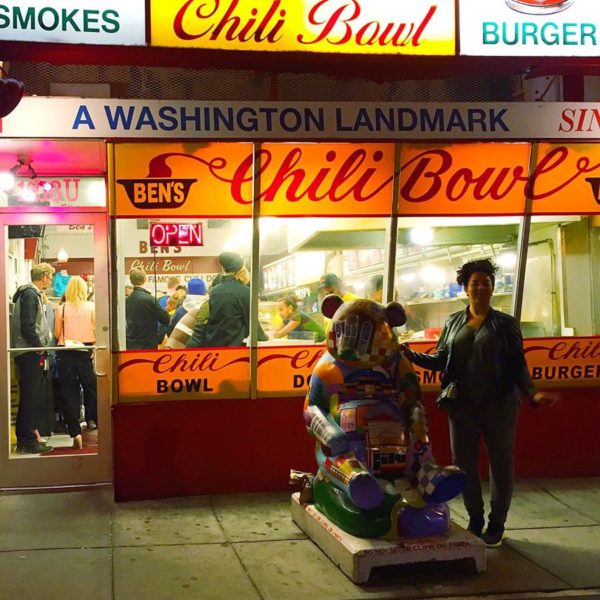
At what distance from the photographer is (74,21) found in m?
6.87

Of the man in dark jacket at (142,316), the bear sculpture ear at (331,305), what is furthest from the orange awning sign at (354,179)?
the bear sculpture ear at (331,305)

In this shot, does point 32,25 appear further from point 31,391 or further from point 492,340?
point 492,340

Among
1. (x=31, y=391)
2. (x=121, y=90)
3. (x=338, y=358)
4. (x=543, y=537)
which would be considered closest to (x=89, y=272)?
(x=31, y=391)

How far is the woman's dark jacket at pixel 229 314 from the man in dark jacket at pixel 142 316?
1.37ft

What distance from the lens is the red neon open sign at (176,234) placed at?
7336 mm

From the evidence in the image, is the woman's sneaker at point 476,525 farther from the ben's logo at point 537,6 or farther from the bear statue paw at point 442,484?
the ben's logo at point 537,6

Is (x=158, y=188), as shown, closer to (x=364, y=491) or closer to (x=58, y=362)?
(x=58, y=362)

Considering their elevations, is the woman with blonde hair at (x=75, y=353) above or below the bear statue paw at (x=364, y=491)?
above

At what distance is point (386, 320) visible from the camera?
19.4 feet

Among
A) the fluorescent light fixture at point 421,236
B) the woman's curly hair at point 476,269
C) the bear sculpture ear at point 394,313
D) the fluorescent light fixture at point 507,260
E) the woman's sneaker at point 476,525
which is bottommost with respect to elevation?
the woman's sneaker at point 476,525

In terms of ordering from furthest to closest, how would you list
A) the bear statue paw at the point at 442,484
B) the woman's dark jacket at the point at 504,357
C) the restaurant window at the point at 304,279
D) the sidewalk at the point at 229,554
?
the restaurant window at the point at 304,279, the woman's dark jacket at the point at 504,357, the bear statue paw at the point at 442,484, the sidewalk at the point at 229,554

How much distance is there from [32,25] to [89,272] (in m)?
2.19

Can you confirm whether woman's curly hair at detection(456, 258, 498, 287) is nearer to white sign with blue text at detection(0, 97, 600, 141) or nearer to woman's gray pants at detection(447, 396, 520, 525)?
woman's gray pants at detection(447, 396, 520, 525)

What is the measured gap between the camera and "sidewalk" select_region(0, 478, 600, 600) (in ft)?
16.9
